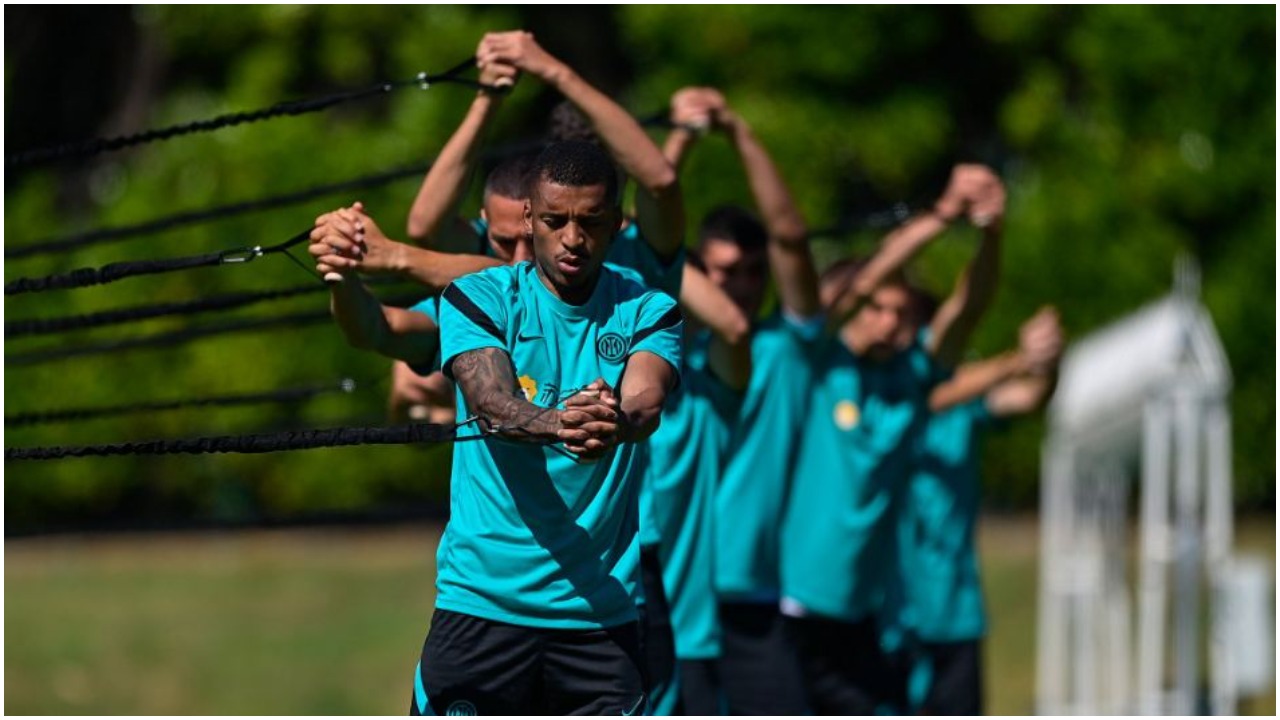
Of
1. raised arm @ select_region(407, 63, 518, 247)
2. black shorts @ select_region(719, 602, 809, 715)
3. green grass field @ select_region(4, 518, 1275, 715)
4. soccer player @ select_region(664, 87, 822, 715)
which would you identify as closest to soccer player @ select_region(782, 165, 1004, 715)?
soccer player @ select_region(664, 87, 822, 715)

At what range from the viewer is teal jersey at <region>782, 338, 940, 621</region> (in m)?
8.08

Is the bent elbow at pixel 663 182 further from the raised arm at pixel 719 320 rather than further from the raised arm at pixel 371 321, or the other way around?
the raised arm at pixel 371 321

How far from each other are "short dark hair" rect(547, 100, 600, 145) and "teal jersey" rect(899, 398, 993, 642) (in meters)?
3.13

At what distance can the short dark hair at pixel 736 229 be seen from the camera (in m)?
6.98

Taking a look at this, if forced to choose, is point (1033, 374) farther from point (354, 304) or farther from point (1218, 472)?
point (354, 304)

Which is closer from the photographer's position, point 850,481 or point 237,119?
point 237,119

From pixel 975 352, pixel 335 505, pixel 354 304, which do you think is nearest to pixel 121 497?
pixel 335 505

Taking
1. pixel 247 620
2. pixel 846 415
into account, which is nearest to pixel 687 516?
pixel 846 415

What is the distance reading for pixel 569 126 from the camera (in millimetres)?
6090

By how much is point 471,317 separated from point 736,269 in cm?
231

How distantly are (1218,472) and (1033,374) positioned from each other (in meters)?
1.72

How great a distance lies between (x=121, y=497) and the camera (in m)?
19.6

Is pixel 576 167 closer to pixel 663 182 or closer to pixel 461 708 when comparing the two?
pixel 663 182

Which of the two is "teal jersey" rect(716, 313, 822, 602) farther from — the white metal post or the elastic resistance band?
the white metal post
